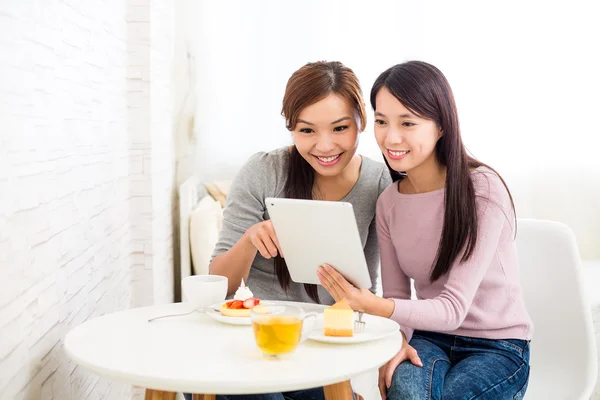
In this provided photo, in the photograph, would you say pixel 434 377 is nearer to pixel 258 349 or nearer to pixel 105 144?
pixel 258 349

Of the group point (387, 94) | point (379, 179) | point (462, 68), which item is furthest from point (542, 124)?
point (387, 94)

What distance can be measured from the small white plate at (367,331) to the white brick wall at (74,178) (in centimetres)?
51

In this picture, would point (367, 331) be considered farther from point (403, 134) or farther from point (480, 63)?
point (480, 63)

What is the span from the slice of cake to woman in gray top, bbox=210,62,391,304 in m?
0.39

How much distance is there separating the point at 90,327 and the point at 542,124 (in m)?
2.37

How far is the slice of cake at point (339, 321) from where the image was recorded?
1198 millimetres

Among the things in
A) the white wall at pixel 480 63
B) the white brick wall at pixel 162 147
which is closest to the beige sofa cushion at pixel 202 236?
the white brick wall at pixel 162 147

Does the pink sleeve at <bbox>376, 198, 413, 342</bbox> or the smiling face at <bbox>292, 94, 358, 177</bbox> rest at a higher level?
the smiling face at <bbox>292, 94, 358, 177</bbox>

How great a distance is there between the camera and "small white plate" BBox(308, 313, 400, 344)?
119 centimetres

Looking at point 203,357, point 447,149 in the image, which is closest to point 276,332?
point 203,357

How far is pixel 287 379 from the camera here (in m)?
1.01

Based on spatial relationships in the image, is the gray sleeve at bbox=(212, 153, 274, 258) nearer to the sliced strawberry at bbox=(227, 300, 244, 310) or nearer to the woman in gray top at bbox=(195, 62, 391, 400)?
Answer: the woman in gray top at bbox=(195, 62, 391, 400)

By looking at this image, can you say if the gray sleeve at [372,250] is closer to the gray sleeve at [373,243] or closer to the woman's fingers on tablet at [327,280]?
the gray sleeve at [373,243]

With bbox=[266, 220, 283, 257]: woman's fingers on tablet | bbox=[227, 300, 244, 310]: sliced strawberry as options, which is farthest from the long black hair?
bbox=[227, 300, 244, 310]: sliced strawberry
